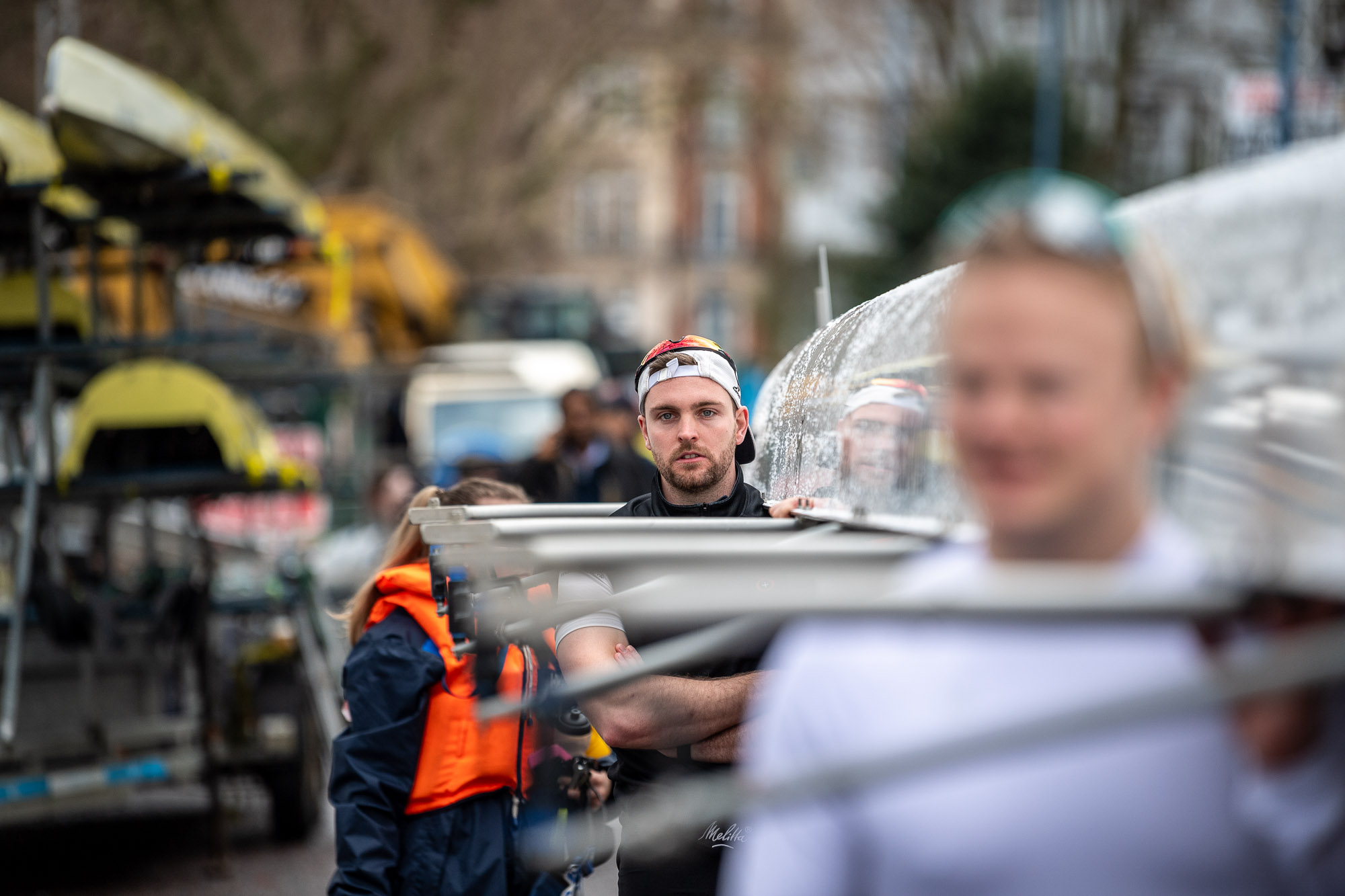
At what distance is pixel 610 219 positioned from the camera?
64.7 metres

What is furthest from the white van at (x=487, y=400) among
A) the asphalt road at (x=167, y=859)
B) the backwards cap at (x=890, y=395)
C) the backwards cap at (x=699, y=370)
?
the backwards cap at (x=890, y=395)

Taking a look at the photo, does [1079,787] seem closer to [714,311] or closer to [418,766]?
[418,766]

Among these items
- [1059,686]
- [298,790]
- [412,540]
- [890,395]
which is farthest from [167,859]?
[1059,686]

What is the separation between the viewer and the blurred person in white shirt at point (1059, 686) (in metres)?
1.38

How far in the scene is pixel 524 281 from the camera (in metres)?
34.3

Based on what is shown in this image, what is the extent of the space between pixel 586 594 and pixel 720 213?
62.9 metres

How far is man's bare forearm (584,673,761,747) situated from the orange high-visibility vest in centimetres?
59

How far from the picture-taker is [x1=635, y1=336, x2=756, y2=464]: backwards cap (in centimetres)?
371

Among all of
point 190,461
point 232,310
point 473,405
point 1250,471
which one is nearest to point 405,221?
point 473,405

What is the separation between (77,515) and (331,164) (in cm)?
792

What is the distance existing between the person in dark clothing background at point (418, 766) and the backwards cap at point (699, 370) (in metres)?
0.61

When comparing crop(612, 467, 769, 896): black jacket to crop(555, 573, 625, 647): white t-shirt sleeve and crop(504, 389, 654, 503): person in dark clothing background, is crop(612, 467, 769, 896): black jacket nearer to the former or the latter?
crop(555, 573, 625, 647): white t-shirt sleeve

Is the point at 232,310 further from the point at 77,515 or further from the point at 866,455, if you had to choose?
the point at 866,455

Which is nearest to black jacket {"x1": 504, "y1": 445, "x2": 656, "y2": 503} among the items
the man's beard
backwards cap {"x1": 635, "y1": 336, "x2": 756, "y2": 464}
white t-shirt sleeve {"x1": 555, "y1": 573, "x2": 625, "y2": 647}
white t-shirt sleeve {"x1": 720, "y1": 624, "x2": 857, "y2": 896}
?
backwards cap {"x1": 635, "y1": 336, "x2": 756, "y2": 464}
